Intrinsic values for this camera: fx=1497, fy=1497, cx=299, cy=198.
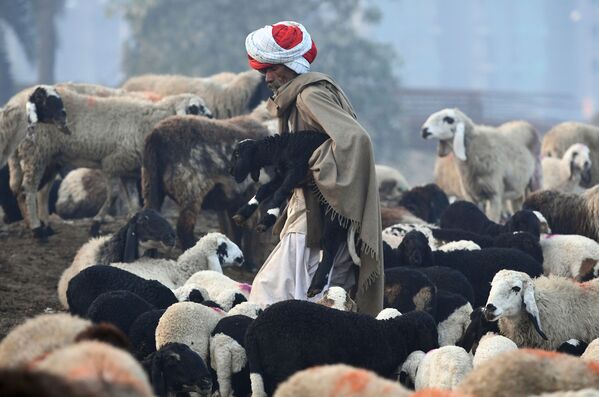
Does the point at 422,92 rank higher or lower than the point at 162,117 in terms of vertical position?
lower

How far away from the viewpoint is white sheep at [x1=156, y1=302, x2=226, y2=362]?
8414 mm

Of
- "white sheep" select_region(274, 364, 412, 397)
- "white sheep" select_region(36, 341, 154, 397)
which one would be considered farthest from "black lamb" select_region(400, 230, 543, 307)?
"white sheep" select_region(36, 341, 154, 397)

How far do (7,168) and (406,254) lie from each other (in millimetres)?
4687

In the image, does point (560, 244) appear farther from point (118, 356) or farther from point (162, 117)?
point (118, 356)

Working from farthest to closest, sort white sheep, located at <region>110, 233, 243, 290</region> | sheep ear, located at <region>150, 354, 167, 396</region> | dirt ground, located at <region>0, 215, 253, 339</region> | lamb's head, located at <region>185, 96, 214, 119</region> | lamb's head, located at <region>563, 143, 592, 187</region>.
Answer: lamb's head, located at <region>563, 143, 592, 187</region>
lamb's head, located at <region>185, 96, 214, 119</region>
white sheep, located at <region>110, 233, 243, 290</region>
dirt ground, located at <region>0, 215, 253, 339</region>
sheep ear, located at <region>150, 354, 167, 396</region>

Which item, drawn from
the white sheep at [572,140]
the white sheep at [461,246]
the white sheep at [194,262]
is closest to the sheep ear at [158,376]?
the white sheep at [194,262]

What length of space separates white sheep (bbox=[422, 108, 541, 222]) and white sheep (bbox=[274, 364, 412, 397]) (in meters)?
9.64

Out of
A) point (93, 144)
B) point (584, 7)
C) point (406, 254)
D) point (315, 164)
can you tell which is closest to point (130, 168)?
point (93, 144)

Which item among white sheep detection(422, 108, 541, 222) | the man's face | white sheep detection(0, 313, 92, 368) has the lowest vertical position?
white sheep detection(422, 108, 541, 222)

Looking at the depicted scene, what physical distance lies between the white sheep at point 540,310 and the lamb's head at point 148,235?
3.24 m

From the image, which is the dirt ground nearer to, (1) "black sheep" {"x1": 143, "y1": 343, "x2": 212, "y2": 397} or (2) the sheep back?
(1) "black sheep" {"x1": 143, "y1": 343, "x2": 212, "y2": 397}

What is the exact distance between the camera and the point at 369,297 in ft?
28.7

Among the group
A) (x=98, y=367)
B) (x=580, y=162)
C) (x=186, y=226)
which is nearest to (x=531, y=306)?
(x=186, y=226)

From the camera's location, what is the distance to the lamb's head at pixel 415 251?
1112cm
